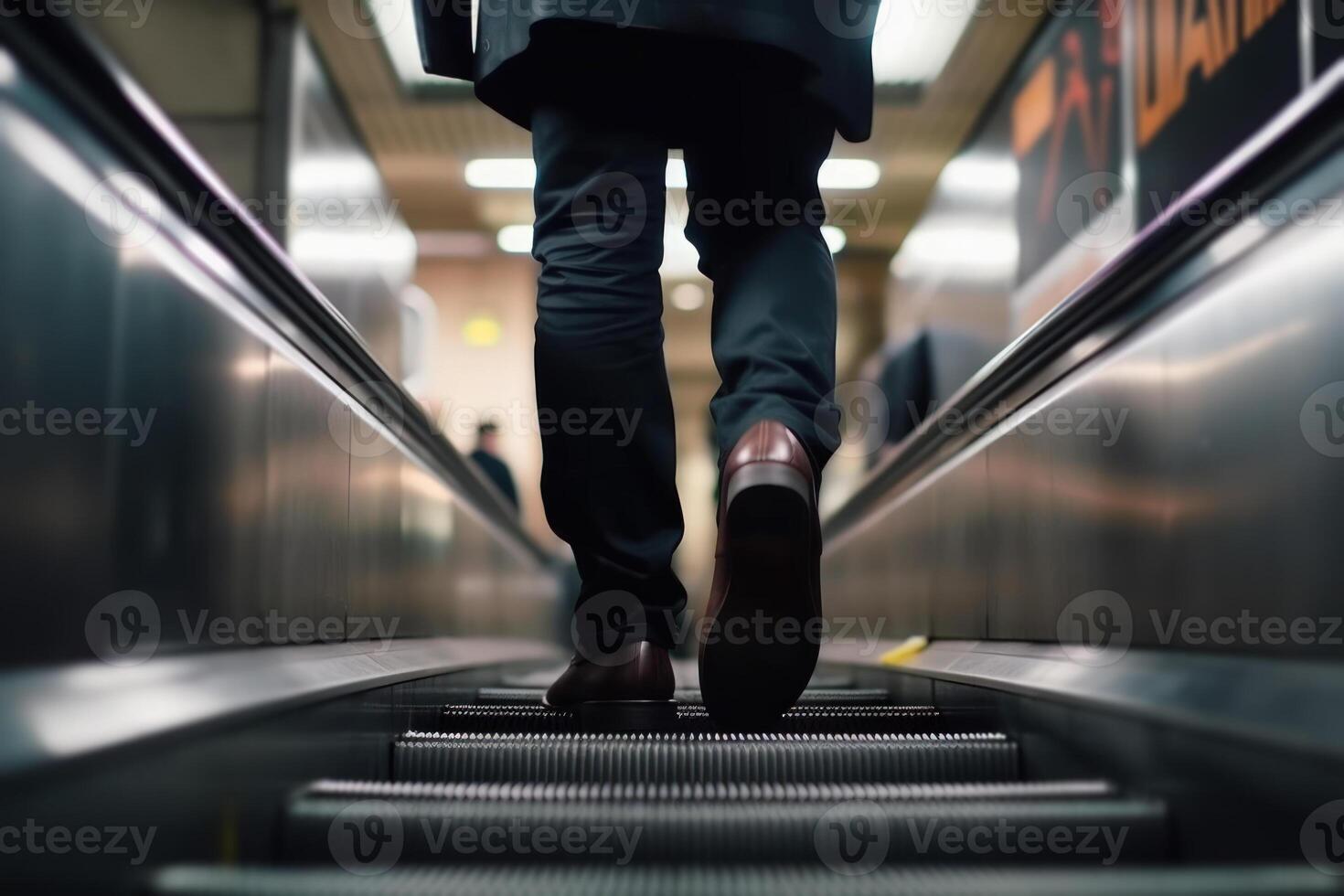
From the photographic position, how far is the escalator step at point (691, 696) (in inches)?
Answer: 74.7

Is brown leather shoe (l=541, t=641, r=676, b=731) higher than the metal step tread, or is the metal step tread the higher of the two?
brown leather shoe (l=541, t=641, r=676, b=731)

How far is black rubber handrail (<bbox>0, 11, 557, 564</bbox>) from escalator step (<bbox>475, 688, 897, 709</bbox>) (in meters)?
0.51

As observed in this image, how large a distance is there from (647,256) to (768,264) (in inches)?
5.8

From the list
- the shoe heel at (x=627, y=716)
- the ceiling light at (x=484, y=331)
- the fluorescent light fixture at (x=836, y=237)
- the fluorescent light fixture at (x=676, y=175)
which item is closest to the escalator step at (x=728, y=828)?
the shoe heel at (x=627, y=716)

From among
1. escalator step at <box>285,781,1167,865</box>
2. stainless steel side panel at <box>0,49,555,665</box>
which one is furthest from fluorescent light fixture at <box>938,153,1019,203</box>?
escalator step at <box>285,781,1167,865</box>

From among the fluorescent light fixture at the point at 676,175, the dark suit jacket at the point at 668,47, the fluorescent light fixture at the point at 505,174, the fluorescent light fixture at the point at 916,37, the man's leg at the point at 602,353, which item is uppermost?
the fluorescent light fixture at the point at 505,174

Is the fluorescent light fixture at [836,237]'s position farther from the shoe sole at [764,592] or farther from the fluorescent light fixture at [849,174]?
the shoe sole at [764,592]

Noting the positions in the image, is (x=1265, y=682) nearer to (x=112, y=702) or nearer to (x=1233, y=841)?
(x=1233, y=841)

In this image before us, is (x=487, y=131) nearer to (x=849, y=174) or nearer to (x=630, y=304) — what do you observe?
(x=849, y=174)

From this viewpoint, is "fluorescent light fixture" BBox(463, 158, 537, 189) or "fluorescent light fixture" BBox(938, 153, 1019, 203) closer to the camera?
"fluorescent light fixture" BBox(938, 153, 1019, 203)

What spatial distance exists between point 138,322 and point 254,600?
14.2 inches

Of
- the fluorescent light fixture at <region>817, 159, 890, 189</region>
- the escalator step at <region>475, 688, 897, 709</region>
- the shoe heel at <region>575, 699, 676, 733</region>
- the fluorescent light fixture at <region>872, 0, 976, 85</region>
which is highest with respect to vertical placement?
the fluorescent light fixture at <region>872, 0, 976, 85</region>

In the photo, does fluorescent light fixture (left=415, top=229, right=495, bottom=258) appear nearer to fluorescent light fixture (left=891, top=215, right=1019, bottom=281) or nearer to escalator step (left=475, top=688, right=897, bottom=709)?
fluorescent light fixture (left=891, top=215, right=1019, bottom=281)

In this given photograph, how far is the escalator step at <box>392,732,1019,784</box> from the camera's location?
1.28 m
